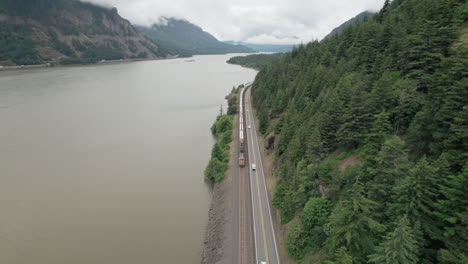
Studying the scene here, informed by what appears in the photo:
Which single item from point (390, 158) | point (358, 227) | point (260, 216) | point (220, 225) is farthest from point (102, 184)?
point (390, 158)

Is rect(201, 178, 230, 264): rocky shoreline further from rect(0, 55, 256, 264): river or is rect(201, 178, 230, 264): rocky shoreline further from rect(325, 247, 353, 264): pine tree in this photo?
rect(325, 247, 353, 264): pine tree

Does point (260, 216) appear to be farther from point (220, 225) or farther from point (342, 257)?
point (342, 257)

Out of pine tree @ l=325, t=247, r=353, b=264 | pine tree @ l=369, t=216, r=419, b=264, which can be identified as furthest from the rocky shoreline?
pine tree @ l=369, t=216, r=419, b=264

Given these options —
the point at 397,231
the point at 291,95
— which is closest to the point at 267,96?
the point at 291,95

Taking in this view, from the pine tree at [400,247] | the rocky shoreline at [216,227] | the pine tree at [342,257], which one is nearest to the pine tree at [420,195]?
the pine tree at [400,247]

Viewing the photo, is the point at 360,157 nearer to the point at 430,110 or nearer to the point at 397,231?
the point at 430,110

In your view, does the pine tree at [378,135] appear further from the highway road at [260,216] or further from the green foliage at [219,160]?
the green foliage at [219,160]
